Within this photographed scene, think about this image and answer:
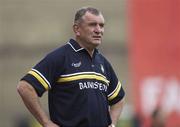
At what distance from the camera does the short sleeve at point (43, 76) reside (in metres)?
7.72

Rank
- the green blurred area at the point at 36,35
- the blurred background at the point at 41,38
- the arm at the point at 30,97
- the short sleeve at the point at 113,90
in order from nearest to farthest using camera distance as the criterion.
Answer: the arm at the point at 30,97
the short sleeve at the point at 113,90
the blurred background at the point at 41,38
the green blurred area at the point at 36,35

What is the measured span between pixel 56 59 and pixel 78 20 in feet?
1.32

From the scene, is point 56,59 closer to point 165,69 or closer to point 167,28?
point 165,69

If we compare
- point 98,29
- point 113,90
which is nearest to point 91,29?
point 98,29

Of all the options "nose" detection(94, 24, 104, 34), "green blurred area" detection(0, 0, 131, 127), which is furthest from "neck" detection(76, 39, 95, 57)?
→ "green blurred area" detection(0, 0, 131, 127)

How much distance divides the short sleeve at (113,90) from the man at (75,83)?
158 mm

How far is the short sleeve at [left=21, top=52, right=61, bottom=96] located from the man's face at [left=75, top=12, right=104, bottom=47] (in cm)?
35

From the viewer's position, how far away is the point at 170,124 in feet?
53.5

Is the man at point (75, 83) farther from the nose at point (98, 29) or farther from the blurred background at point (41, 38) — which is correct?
the blurred background at point (41, 38)

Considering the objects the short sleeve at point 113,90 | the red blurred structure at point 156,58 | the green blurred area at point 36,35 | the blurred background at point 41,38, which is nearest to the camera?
the short sleeve at point 113,90

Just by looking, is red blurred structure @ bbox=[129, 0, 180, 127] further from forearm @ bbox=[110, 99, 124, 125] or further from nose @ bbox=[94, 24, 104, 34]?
nose @ bbox=[94, 24, 104, 34]

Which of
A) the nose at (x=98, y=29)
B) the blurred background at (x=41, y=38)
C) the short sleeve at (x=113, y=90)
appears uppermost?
the nose at (x=98, y=29)

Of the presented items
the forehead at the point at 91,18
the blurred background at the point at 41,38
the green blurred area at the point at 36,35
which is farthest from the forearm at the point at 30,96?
the green blurred area at the point at 36,35

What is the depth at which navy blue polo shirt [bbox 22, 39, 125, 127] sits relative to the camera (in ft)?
25.4
